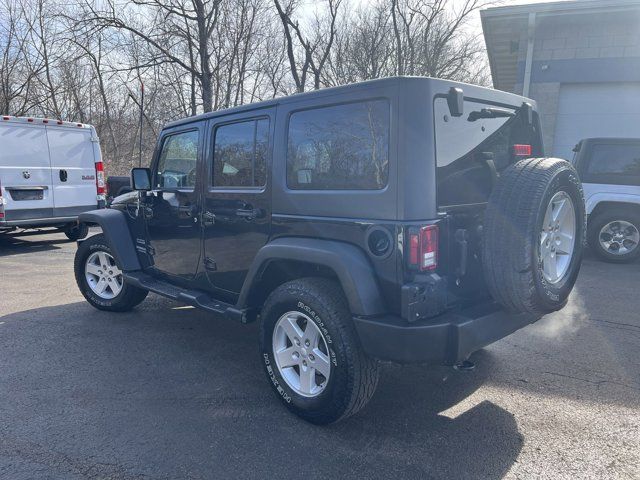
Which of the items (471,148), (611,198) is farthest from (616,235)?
(471,148)

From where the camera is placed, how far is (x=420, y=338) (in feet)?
8.39

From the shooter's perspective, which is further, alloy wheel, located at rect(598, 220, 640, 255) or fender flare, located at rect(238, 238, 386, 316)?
alloy wheel, located at rect(598, 220, 640, 255)

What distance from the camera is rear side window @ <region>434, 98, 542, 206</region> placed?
2.74 meters

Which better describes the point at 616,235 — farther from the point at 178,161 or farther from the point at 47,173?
the point at 47,173

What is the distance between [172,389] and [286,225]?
1.42 m

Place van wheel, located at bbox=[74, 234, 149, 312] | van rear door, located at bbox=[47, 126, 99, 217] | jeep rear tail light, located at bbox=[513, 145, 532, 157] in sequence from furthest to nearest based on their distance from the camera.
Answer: van rear door, located at bbox=[47, 126, 99, 217]
van wheel, located at bbox=[74, 234, 149, 312]
jeep rear tail light, located at bbox=[513, 145, 532, 157]

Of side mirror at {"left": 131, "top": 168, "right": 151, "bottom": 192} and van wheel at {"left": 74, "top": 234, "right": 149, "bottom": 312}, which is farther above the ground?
side mirror at {"left": 131, "top": 168, "right": 151, "bottom": 192}

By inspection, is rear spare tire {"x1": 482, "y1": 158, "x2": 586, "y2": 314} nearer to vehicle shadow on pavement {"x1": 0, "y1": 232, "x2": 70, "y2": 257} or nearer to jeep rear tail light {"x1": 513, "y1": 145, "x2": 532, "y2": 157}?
jeep rear tail light {"x1": 513, "y1": 145, "x2": 532, "y2": 157}

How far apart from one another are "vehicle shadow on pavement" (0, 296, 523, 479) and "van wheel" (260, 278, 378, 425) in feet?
0.58

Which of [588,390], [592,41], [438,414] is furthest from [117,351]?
[592,41]

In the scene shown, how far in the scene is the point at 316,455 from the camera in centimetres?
268

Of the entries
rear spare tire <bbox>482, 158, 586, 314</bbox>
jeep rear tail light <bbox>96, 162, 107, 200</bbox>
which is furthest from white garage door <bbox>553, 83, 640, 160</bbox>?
jeep rear tail light <bbox>96, 162, 107, 200</bbox>

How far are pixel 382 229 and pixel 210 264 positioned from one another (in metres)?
1.77

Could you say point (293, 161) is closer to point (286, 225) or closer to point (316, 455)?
point (286, 225)
